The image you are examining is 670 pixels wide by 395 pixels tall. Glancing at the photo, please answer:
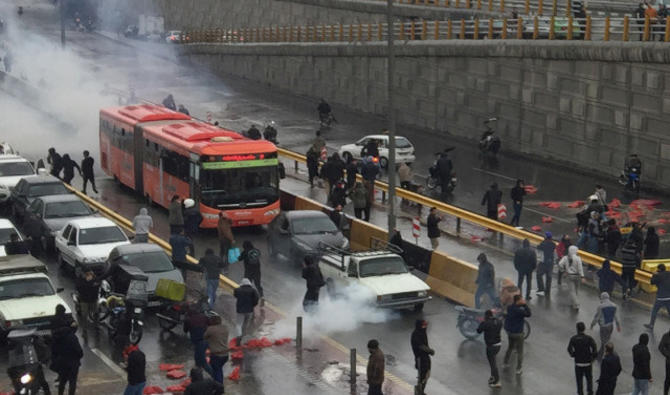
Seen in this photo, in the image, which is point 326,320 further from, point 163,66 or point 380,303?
point 163,66

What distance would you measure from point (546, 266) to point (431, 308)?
2798 millimetres

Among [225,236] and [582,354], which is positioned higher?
[582,354]

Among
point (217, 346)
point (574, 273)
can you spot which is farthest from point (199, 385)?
point (574, 273)

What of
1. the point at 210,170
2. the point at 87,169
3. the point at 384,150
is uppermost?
the point at 210,170

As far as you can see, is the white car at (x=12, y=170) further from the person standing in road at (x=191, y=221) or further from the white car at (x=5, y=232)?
the white car at (x=5, y=232)

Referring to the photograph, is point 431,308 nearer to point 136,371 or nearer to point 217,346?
point 217,346

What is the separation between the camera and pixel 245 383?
22.9m

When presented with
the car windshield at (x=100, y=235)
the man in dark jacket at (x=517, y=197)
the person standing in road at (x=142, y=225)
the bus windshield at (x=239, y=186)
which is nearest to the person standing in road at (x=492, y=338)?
the car windshield at (x=100, y=235)

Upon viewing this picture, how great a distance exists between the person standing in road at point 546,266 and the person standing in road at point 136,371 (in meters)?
11.8

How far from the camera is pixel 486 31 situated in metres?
53.0

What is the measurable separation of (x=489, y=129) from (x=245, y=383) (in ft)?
93.1

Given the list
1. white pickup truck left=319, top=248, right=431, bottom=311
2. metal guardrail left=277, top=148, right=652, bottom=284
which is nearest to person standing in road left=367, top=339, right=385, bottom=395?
white pickup truck left=319, top=248, right=431, bottom=311

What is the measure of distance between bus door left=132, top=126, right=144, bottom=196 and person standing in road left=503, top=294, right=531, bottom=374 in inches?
759

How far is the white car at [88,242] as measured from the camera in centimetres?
2931
